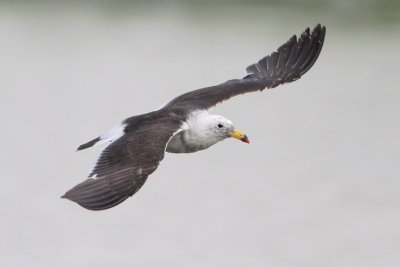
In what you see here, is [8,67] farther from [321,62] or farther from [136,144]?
[136,144]

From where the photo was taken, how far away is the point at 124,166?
10.1 metres

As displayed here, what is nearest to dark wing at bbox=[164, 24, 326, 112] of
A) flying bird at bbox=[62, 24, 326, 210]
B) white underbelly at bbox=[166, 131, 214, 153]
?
flying bird at bbox=[62, 24, 326, 210]

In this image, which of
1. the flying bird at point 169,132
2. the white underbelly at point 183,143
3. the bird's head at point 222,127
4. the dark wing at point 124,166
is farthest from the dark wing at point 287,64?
the dark wing at point 124,166

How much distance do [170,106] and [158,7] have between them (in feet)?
48.1

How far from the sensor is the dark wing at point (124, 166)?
31.6 feet

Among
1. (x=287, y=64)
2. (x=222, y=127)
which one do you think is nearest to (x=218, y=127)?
(x=222, y=127)

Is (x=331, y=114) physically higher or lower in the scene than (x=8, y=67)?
lower

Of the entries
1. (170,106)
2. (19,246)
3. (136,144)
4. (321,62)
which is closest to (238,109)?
(321,62)

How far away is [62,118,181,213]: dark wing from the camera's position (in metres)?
9.64

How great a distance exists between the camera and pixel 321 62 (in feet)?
78.2

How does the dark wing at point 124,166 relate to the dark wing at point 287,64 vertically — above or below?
below

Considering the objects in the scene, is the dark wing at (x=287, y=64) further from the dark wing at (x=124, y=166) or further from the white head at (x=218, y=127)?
the dark wing at (x=124, y=166)

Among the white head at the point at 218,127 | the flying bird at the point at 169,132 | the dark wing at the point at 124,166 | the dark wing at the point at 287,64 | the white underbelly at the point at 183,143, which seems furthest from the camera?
the dark wing at the point at 287,64

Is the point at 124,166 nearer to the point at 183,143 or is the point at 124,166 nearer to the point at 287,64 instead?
the point at 183,143
